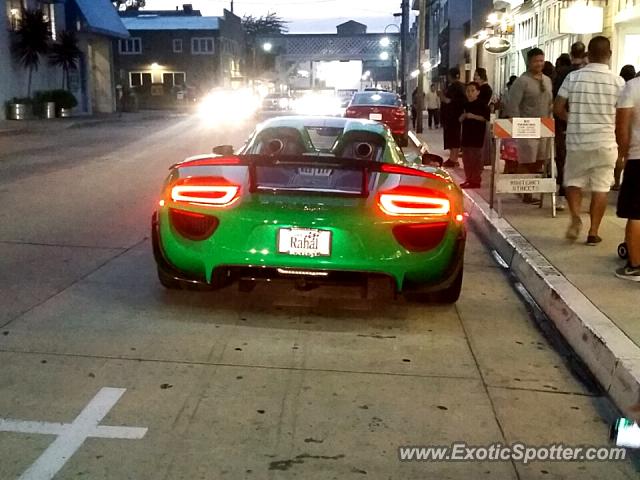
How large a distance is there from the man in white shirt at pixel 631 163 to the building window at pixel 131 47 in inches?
2581

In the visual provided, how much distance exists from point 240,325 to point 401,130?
1724cm

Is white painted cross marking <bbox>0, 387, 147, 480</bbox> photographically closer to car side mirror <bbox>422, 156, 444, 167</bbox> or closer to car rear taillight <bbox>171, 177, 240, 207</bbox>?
car rear taillight <bbox>171, 177, 240, 207</bbox>

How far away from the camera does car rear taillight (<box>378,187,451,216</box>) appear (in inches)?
214

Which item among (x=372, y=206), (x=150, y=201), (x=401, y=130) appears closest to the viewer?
(x=372, y=206)

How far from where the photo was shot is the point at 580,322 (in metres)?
5.31

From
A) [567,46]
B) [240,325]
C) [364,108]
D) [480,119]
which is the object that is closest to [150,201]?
[480,119]

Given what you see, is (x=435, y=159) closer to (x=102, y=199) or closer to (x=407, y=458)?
(x=407, y=458)

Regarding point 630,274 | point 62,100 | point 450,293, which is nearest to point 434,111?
point 62,100

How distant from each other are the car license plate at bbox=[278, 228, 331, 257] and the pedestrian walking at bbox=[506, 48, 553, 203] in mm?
5514

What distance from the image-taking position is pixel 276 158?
5762 millimetres

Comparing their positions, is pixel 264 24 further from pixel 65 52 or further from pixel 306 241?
pixel 306 241

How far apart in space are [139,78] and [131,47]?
8.40ft

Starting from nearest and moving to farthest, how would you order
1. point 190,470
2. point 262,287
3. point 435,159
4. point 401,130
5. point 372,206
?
point 190,470
point 372,206
point 262,287
point 435,159
point 401,130

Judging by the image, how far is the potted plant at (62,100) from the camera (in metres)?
34.6
